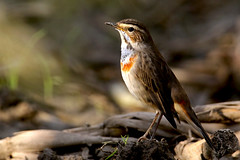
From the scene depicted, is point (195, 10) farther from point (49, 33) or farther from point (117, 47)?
point (49, 33)

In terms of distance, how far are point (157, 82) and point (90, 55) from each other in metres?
6.03

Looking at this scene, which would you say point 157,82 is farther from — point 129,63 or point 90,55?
point 90,55

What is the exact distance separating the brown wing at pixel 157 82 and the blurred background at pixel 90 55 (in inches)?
81.2

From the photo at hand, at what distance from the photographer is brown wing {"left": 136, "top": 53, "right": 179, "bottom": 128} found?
4.52m

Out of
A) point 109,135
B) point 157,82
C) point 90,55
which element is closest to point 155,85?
point 157,82

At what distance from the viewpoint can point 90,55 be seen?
34.2ft

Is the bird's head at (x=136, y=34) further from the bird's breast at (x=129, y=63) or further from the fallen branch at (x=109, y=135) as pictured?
the fallen branch at (x=109, y=135)

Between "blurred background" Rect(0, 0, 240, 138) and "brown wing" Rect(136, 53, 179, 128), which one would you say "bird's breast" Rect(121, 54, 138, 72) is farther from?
"blurred background" Rect(0, 0, 240, 138)

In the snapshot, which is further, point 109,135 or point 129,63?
point 109,135

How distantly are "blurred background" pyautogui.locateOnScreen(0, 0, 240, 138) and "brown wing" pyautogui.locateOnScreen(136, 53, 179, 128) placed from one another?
6.77 ft

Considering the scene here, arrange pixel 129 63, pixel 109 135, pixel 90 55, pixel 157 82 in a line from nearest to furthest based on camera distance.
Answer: pixel 157 82, pixel 129 63, pixel 109 135, pixel 90 55

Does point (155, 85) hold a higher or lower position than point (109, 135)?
higher

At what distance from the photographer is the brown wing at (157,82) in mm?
4516

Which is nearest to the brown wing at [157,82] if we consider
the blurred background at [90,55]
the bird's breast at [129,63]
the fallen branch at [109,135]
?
the bird's breast at [129,63]
